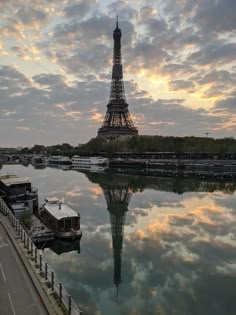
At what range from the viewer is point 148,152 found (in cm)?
12912

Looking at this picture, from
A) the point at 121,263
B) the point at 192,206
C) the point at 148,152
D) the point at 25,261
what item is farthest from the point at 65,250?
the point at 148,152

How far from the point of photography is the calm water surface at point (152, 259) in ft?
49.8

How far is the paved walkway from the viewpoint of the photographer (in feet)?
35.0

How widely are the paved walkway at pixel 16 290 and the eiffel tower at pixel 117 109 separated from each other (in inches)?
5394

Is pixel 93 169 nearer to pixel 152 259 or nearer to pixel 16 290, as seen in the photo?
pixel 152 259

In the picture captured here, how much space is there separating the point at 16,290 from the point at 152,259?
10.8 meters

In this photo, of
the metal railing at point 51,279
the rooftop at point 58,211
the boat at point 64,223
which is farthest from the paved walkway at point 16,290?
the rooftop at point 58,211

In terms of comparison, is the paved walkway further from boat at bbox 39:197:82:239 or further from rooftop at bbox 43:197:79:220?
rooftop at bbox 43:197:79:220

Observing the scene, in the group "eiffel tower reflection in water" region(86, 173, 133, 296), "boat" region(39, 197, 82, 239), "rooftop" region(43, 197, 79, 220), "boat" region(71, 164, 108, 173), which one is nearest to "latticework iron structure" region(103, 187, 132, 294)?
"eiffel tower reflection in water" region(86, 173, 133, 296)

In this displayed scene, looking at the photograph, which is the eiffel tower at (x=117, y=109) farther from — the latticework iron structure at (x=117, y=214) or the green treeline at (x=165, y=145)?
the latticework iron structure at (x=117, y=214)

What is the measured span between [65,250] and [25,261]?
7.85m

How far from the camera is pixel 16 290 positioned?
12062 millimetres

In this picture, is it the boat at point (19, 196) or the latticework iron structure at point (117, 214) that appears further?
the boat at point (19, 196)

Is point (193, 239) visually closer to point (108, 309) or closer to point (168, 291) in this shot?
point (168, 291)
